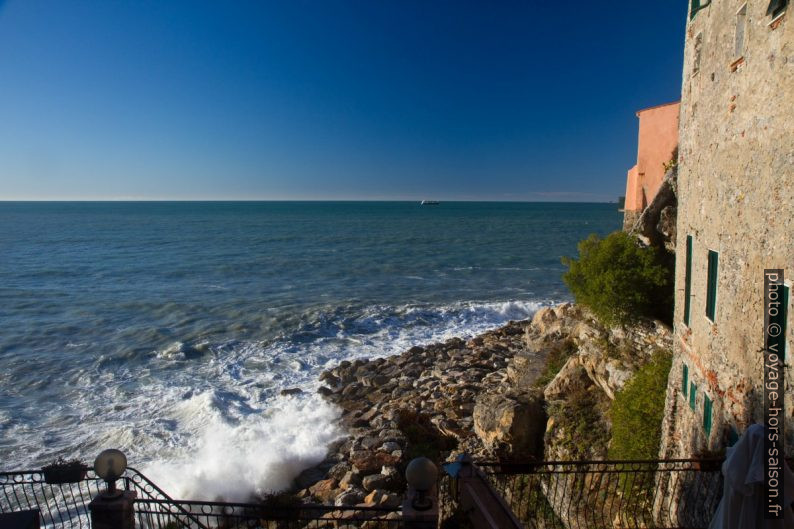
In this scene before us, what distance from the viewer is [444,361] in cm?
2278

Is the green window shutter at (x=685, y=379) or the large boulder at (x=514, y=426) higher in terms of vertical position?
the green window shutter at (x=685, y=379)

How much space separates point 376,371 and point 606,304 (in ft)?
38.0

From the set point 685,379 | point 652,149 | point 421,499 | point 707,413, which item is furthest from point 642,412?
point 652,149

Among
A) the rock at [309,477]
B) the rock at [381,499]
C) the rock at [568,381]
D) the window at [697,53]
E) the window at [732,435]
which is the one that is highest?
the window at [697,53]

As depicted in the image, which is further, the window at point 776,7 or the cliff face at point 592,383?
the cliff face at point 592,383

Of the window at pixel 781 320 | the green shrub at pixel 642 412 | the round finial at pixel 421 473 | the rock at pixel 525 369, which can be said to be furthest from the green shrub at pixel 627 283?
the round finial at pixel 421 473

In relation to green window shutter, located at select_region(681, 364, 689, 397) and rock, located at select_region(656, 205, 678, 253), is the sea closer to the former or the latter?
green window shutter, located at select_region(681, 364, 689, 397)

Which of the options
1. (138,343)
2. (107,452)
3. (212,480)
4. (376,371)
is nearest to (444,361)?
(376,371)

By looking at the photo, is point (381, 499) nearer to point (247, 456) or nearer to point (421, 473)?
point (247, 456)

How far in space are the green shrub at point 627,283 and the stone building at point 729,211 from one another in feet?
8.39

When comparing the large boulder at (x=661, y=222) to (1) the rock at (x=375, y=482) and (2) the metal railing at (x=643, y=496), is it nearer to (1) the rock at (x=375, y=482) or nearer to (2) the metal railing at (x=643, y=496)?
(2) the metal railing at (x=643, y=496)

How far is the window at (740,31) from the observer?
7084 mm

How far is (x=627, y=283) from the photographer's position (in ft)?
42.8

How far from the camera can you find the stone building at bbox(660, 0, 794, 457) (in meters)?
6.05
